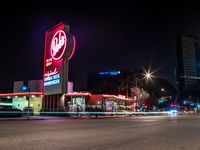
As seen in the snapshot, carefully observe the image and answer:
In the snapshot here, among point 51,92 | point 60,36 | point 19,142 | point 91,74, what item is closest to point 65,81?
point 51,92

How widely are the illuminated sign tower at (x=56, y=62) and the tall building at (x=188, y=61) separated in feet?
70.7

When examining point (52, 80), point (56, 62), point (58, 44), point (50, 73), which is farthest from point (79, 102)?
point (58, 44)

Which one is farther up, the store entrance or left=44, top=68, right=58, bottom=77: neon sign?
left=44, top=68, right=58, bottom=77: neon sign

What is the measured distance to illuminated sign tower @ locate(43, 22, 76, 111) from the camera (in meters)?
51.1

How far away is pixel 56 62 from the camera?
53.4 meters

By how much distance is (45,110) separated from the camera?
54.5 metres

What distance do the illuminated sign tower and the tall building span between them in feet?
70.7

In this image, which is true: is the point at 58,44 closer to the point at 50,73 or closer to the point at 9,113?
the point at 50,73

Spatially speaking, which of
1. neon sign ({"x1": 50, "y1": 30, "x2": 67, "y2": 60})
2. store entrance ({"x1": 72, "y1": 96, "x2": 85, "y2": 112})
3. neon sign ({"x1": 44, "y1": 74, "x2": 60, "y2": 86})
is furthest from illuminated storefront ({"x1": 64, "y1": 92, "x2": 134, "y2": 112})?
neon sign ({"x1": 50, "y1": 30, "x2": 67, "y2": 60})

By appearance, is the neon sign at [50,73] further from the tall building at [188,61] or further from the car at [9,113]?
the tall building at [188,61]

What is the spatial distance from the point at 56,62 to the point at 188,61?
1726 inches

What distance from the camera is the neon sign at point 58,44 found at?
2023 inches

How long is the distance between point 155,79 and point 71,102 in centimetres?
5964

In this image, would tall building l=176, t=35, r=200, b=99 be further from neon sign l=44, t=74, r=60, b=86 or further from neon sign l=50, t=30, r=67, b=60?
neon sign l=44, t=74, r=60, b=86
